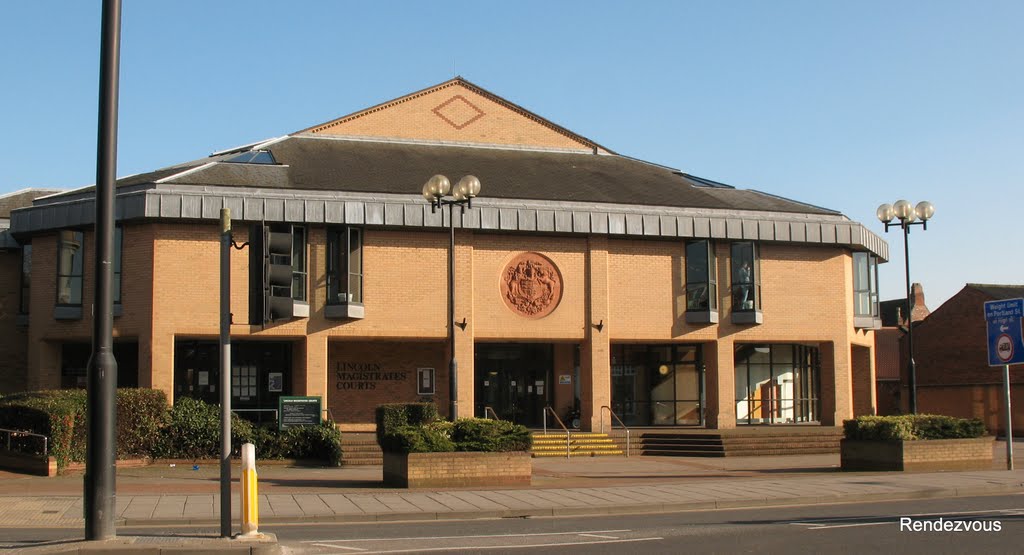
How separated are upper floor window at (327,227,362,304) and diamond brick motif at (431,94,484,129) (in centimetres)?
1052

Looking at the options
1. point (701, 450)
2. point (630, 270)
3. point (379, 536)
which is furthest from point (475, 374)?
point (379, 536)

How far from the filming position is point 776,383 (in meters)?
41.3

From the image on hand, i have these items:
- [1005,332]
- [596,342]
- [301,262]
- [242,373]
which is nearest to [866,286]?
[596,342]

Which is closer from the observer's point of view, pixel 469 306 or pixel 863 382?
pixel 469 306

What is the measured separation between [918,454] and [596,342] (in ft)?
40.8

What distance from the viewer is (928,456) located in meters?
25.6

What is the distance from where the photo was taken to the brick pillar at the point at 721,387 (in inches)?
1454

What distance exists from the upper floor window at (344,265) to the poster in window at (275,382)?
447 centimetres

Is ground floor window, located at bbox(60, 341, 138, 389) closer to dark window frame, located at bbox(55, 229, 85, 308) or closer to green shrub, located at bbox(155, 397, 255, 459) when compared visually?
dark window frame, located at bbox(55, 229, 85, 308)

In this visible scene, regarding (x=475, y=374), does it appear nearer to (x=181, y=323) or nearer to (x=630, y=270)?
(x=630, y=270)

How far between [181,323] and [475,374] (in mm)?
10964

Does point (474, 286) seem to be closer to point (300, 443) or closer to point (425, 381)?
point (425, 381)

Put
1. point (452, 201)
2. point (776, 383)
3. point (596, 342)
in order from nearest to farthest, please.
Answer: point (452, 201) < point (596, 342) < point (776, 383)

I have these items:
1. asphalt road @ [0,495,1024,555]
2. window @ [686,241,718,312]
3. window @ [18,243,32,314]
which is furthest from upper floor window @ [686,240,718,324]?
window @ [18,243,32,314]
